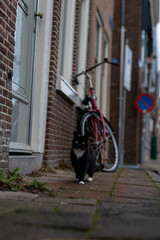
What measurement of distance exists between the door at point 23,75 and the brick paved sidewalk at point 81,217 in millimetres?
1136

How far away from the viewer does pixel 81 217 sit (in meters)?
1.96

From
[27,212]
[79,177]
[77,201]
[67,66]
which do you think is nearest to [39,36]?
[67,66]

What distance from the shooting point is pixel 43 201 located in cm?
252

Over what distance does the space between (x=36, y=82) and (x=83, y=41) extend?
2.70 m

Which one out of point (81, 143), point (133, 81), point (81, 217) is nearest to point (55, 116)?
point (81, 143)

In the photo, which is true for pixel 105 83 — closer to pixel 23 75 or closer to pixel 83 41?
pixel 83 41

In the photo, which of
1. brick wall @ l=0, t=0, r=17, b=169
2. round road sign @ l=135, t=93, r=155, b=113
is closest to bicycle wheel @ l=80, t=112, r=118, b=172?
brick wall @ l=0, t=0, r=17, b=169

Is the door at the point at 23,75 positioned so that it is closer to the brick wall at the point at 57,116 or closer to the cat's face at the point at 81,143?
the brick wall at the point at 57,116

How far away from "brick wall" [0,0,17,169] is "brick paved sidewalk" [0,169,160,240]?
0.63 metres

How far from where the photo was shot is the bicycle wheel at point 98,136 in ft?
17.9

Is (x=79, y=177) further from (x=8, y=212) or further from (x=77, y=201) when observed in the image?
(x=8, y=212)

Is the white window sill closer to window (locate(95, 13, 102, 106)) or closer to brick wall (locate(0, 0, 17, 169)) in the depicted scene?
brick wall (locate(0, 0, 17, 169))

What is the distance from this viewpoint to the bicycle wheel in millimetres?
5441

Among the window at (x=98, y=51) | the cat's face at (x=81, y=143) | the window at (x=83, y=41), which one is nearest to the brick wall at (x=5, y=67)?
the cat's face at (x=81, y=143)
